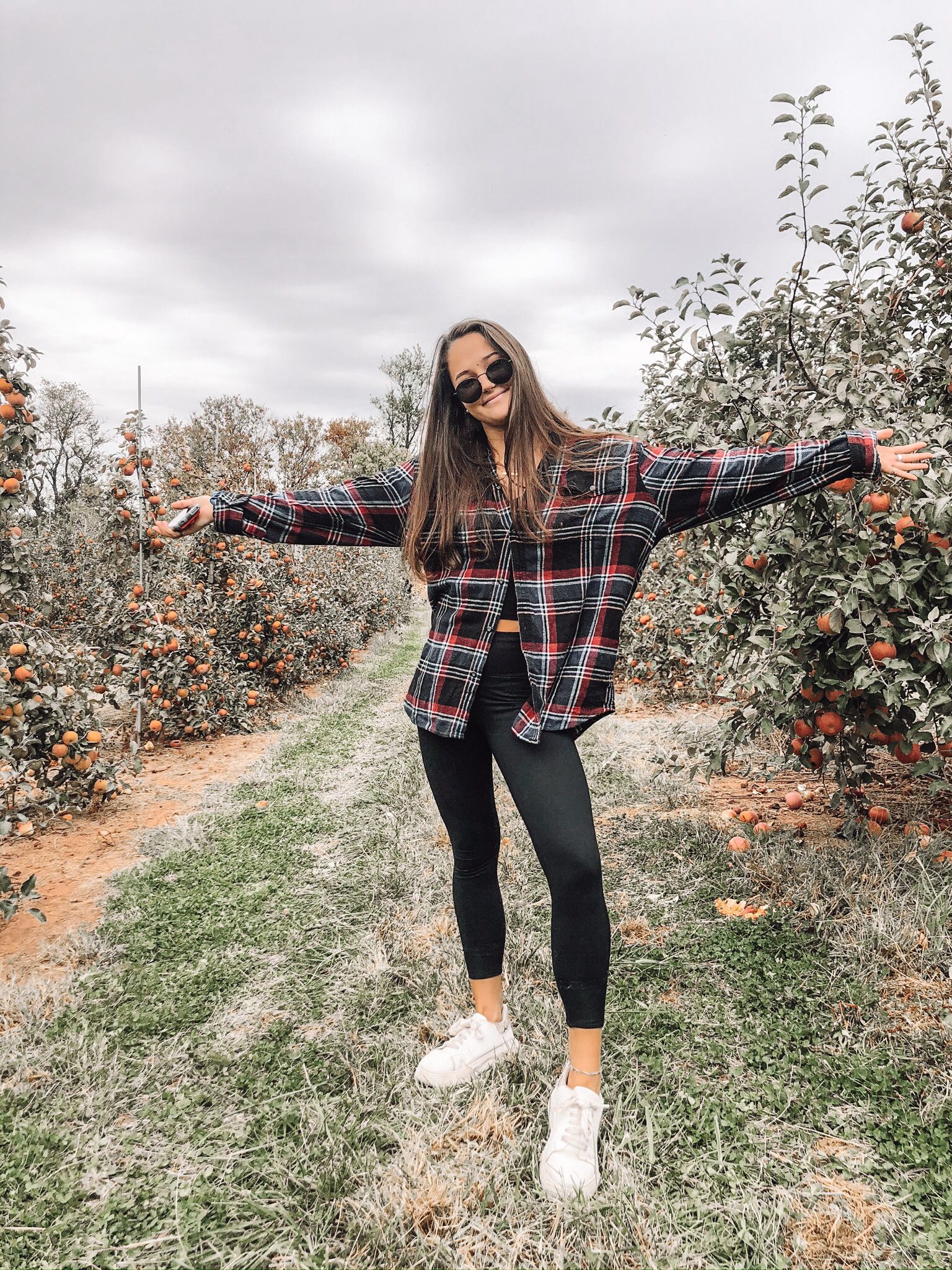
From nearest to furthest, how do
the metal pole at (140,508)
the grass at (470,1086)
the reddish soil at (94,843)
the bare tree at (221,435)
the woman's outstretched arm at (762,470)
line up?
the grass at (470,1086) < the woman's outstretched arm at (762,470) < the reddish soil at (94,843) < the metal pole at (140,508) < the bare tree at (221,435)

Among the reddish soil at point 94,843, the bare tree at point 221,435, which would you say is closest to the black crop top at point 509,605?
the reddish soil at point 94,843

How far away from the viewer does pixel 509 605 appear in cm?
165

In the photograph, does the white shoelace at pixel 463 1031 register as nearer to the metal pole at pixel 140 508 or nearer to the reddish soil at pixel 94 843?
the reddish soil at pixel 94 843

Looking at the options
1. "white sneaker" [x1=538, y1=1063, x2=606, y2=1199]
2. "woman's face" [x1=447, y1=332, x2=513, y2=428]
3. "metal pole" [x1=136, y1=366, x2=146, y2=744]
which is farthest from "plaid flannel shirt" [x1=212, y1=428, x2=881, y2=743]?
"metal pole" [x1=136, y1=366, x2=146, y2=744]

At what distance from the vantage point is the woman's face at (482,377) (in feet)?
5.57

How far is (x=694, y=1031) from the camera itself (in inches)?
77.7

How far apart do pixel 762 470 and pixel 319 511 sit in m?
0.98

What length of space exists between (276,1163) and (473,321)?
73.2 inches

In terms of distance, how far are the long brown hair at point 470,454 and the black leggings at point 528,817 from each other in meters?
0.25

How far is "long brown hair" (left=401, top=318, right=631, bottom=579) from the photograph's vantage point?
1620 millimetres

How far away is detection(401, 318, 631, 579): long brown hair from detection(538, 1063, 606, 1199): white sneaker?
1.15 metres

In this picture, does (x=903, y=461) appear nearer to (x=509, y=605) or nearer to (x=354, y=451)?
(x=509, y=605)

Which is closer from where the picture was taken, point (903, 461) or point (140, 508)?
point (903, 461)

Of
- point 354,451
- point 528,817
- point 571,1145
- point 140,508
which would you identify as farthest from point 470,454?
point 354,451
